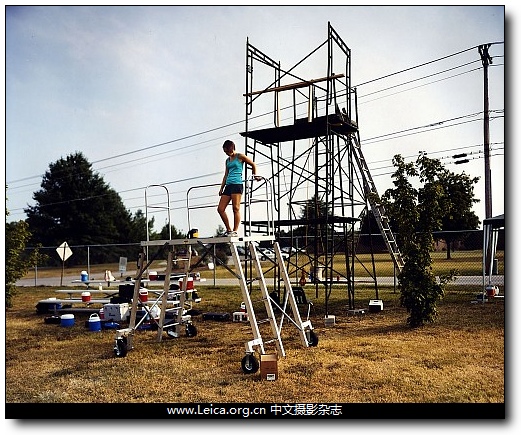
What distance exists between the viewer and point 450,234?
844 centimetres

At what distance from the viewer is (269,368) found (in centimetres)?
462

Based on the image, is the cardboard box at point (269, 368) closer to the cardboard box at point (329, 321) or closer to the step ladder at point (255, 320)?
the step ladder at point (255, 320)

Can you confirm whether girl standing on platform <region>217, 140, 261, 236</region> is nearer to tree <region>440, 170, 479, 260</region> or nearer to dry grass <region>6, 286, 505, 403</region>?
dry grass <region>6, 286, 505, 403</region>

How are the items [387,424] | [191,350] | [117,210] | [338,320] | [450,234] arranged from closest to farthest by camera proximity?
[387,424] → [191,350] → [338,320] → [450,234] → [117,210]

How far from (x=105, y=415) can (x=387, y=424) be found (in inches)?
99.5

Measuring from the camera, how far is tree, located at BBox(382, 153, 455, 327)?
666 cm

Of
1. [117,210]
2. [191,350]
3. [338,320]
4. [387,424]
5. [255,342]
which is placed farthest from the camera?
[117,210]

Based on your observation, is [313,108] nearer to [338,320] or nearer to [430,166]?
[430,166]

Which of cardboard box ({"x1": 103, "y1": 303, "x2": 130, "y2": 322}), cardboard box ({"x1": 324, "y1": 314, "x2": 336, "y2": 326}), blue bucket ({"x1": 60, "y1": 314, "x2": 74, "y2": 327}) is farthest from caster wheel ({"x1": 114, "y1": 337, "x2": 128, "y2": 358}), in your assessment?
cardboard box ({"x1": 324, "y1": 314, "x2": 336, "y2": 326})

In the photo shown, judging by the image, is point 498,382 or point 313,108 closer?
point 498,382

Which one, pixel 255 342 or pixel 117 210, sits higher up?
pixel 117 210

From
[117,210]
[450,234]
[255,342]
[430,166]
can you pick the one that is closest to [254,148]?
[430,166]

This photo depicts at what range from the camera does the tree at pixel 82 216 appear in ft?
40.2

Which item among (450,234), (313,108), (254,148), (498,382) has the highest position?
(313,108)
